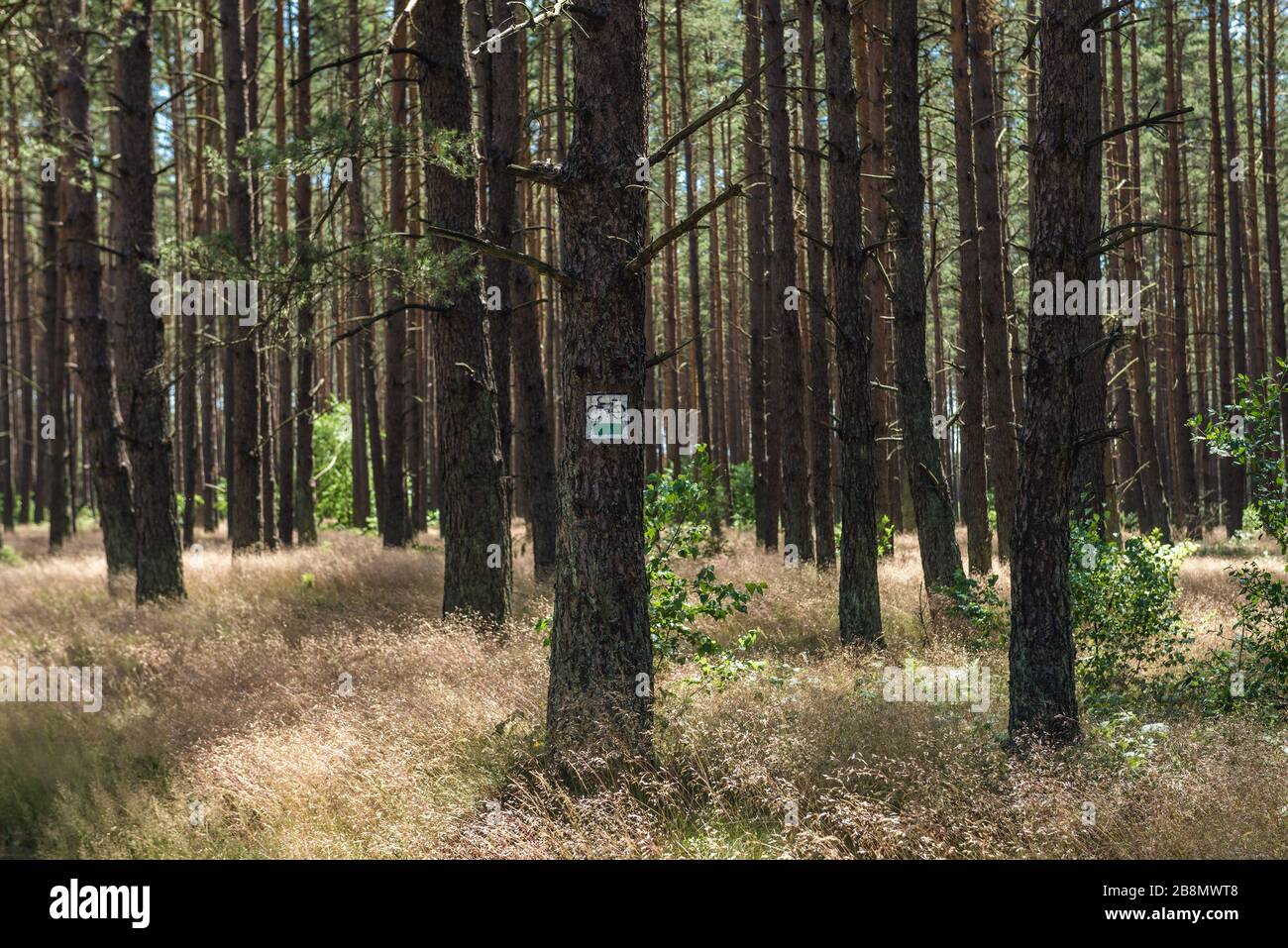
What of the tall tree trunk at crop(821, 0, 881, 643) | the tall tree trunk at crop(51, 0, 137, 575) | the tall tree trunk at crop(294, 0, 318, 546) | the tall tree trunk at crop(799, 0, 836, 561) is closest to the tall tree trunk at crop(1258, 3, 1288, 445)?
the tall tree trunk at crop(799, 0, 836, 561)

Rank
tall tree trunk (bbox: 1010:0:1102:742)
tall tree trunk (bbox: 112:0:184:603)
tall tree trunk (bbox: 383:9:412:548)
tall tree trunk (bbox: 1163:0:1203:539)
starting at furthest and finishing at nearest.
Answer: tall tree trunk (bbox: 1163:0:1203:539) < tall tree trunk (bbox: 383:9:412:548) < tall tree trunk (bbox: 112:0:184:603) < tall tree trunk (bbox: 1010:0:1102:742)

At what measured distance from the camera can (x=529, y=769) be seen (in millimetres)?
6117

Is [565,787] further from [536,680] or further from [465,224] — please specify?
[465,224]

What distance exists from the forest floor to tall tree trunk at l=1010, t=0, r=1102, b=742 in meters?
0.40

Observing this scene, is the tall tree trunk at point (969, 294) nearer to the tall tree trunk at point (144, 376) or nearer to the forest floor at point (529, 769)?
the forest floor at point (529, 769)

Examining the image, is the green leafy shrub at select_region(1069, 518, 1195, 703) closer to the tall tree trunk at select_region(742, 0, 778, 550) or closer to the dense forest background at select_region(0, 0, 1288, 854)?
the dense forest background at select_region(0, 0, 1288, 854)

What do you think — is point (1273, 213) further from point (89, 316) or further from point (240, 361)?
point (89, 316)

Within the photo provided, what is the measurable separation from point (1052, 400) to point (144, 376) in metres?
10.3

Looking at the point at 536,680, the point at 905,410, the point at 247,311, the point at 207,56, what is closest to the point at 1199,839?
the point at 536,680

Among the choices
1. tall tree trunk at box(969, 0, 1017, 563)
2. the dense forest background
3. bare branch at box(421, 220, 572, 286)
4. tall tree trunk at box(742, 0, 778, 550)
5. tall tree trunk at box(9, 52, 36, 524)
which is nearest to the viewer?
bare branch at box(421, 220, 572, 286)

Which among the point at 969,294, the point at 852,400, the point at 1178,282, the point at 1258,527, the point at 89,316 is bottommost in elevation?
the point at 1258,527

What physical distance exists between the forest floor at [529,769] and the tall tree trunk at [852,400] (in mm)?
567

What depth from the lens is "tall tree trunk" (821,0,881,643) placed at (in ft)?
33.0

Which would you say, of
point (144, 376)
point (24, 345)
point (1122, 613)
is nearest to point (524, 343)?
point (144, 376)
